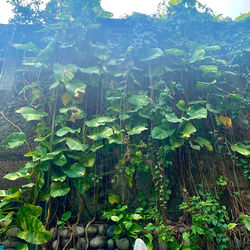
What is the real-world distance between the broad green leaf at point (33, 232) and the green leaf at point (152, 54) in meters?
2.02

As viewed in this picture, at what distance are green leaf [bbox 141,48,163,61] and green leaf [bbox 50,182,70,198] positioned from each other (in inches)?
66.8

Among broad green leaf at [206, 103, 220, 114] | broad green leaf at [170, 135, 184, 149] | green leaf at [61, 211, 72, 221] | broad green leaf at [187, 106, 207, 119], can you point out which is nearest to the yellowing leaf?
broad green leaf at [206, 103, 220, 114]

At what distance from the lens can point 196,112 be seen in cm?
204

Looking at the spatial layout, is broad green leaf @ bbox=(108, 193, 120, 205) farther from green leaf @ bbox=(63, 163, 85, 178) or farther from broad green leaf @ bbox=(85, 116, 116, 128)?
broad green leaf @ bbox=(85, 116, 116, 128)

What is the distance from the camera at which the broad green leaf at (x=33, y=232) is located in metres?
1.48

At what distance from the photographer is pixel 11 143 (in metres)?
1.87

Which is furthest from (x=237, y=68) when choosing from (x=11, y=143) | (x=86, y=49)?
(x=11, y=143)

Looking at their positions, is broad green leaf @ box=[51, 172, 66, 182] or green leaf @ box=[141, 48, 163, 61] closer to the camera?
broad green leaf @ box=[51, 172, 66, 182]

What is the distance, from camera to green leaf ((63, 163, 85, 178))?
5.81ft

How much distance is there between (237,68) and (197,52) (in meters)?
0.61

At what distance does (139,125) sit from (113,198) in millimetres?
776

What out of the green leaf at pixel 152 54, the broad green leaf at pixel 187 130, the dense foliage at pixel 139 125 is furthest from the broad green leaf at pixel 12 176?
the green leaf at pixel 152 54

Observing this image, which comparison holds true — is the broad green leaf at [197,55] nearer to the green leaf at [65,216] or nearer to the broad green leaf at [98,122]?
the broad green leaf at [98,122]

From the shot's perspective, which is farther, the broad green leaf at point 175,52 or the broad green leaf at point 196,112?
the broad green leaf at point 175,52
